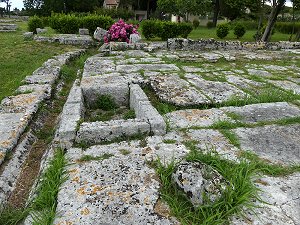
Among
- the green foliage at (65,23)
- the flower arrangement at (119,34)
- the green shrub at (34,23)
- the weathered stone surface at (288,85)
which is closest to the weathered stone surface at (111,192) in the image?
the weathered stone surface at (288,85)

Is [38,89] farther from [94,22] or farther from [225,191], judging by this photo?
[94,22]

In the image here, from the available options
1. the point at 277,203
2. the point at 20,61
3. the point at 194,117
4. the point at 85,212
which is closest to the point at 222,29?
the point at 20,61

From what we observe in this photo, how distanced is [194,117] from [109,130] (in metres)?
1.06

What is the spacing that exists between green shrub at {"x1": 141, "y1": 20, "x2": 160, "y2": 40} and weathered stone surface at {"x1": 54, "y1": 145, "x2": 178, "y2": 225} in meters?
10.4

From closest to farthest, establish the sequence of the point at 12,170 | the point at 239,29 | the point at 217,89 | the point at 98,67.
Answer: the point at 12,170
the point at 217,89
the point at 98,67
the point at 239,29

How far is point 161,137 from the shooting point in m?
2.65

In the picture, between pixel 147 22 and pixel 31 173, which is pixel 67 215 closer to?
pixel 31 173

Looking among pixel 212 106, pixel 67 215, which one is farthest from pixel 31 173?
pixel 212 106

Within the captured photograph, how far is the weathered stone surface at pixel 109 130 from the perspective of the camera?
2.55 meters

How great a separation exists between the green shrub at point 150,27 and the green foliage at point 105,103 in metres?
8.69

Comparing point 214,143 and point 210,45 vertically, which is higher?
point 210,45

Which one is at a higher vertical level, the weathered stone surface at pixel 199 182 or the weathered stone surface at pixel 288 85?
the weathered stone surface at pixel 288 85

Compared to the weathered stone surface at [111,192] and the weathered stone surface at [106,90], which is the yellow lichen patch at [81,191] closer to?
the weathered stone surface at [111,192]

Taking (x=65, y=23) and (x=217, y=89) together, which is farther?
(x=65, y=23)
